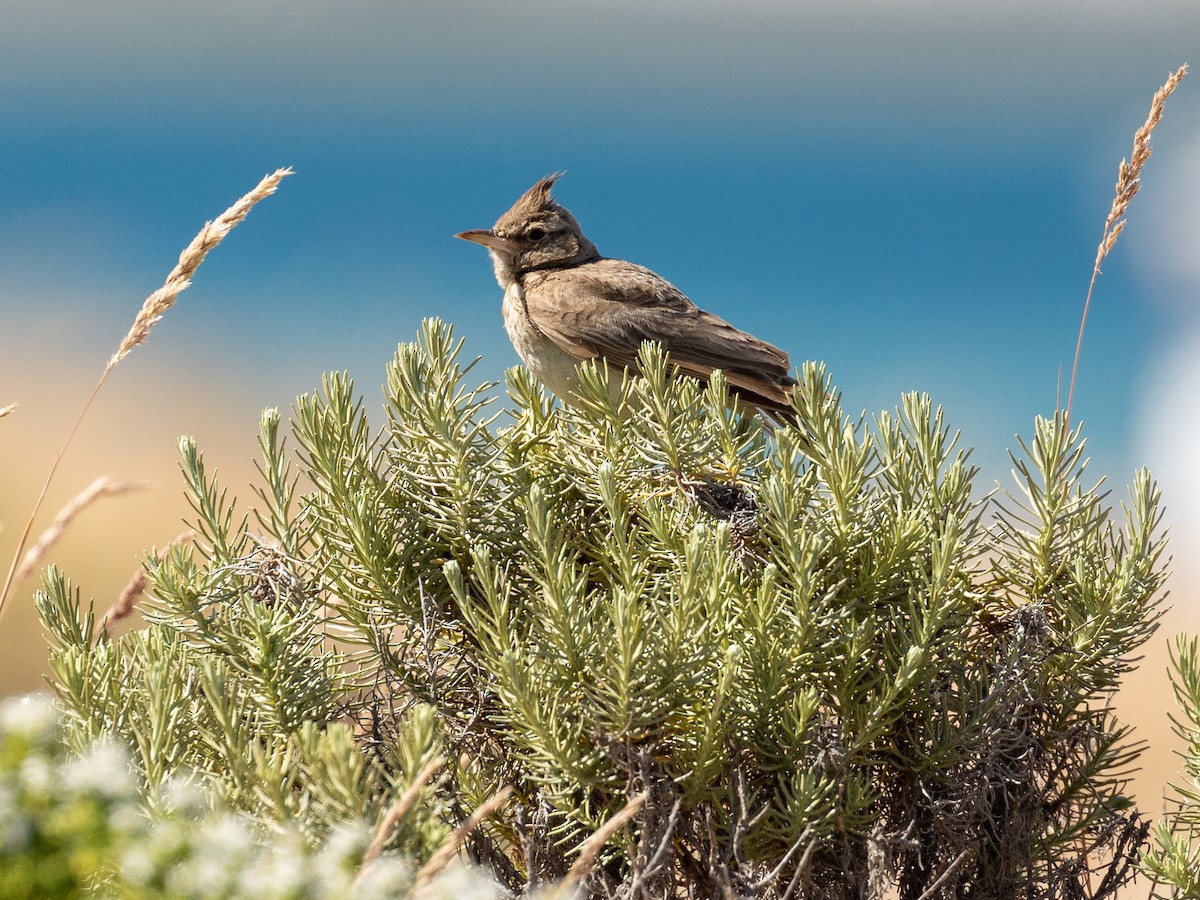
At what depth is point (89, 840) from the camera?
66.4 inches

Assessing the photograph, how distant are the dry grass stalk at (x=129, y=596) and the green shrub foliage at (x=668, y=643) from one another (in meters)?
0.07

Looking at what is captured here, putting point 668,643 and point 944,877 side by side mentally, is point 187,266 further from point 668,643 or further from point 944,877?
point 944,877

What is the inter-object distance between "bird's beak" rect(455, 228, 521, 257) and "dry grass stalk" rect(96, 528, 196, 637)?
3.27m

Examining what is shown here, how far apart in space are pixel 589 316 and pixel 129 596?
279cm

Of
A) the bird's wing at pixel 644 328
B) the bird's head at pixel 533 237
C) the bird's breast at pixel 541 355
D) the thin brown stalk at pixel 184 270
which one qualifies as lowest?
the thin brown stalk at pixel 184 270

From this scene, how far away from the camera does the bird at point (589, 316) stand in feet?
16.7

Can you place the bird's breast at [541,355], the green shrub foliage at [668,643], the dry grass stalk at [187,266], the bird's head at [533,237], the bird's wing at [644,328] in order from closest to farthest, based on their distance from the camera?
1. the green shrub foliage at [668,643]
2. the dry grass stalk at [187,266]
3. the bird's wing at [644,328]
4. the bird's breast at [541,355]
5. the bird's head at [533,237]

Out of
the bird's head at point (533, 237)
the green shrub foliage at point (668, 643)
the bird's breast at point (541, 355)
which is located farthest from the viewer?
the bird's head at point (533, 237)

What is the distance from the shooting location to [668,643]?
235cm

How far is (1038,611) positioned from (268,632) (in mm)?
1946

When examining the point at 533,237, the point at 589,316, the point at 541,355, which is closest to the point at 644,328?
the point at 589,316

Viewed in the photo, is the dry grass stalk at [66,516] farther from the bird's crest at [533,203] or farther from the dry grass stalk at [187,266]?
the bird's crest at [533,203]

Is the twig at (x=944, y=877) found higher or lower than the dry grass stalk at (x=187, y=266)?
lower

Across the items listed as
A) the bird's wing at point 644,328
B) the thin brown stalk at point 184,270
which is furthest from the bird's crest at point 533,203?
the thin brown stalk at point 184,270
